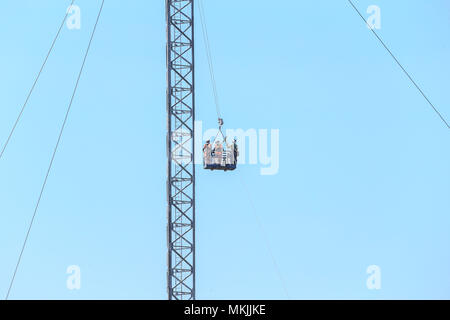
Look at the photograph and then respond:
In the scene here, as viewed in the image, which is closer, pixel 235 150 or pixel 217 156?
pixel 217 156

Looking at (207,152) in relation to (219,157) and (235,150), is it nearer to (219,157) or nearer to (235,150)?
(219,157)

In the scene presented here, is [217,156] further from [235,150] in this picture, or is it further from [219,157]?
[235,150]

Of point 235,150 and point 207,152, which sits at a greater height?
point 235,150

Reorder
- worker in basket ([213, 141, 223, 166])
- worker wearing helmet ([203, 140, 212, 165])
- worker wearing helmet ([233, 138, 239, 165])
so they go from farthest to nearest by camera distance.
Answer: worker wearing helmet ([233, 138, 239, 165]) → worker in basket ([213, 141, 223, 166]) → worker wearing helmet ([203, 140, 212, 165])

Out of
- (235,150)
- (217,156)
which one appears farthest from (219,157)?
(235,150)

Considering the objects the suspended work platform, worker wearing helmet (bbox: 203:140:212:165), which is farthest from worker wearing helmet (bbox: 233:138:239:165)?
worker wearing helmet (bbox: 203:140:212:165)

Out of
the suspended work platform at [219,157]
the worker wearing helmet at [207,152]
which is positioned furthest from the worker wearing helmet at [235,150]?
the worker wearing helmet at [207,152]

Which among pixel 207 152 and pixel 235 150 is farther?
pixel 235 150

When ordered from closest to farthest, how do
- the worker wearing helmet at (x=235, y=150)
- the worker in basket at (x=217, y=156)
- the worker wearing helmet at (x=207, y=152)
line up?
the worker wearing helmet at (x=207, y=152), the worker in basket at (x=217, y=156), the worker wearing helmet at (x=235, y=150)

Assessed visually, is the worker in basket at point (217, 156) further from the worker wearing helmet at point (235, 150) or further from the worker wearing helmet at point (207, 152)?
the worker wearing helmet at point (235, 150)

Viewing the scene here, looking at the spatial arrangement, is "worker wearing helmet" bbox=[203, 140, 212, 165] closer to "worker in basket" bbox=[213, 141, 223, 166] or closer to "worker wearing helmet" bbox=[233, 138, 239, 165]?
A: "worker in basket" bbox=[213, 141, 223, 166]
